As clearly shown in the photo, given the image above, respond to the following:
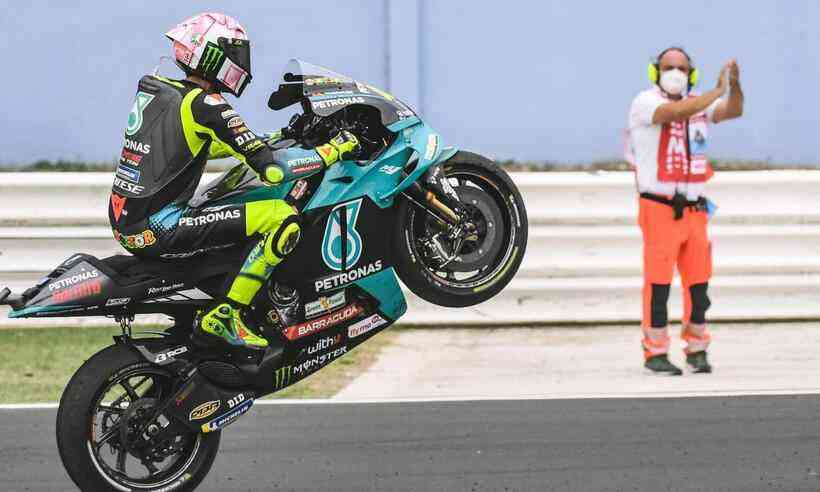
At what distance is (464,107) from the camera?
11484 mm

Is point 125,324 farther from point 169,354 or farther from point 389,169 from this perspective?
point 389,169

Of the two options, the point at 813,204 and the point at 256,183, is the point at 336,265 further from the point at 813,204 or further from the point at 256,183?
the point at 813,204

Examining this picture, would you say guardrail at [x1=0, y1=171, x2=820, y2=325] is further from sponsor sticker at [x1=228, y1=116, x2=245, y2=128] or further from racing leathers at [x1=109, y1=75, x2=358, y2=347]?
sponsor sticker at [x1=228, y1=116, x2=245, y2=128]

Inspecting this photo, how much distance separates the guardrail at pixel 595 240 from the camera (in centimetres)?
1111

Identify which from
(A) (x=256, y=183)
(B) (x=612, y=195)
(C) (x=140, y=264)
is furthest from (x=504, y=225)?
(B) (x=612, y=195)

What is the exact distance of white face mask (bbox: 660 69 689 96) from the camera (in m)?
9.84

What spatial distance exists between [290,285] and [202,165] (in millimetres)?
623

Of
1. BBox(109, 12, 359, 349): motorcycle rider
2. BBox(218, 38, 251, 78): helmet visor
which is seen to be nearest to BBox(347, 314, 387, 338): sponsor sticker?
BBox(109, 12, 359, 349): motorcycle rider

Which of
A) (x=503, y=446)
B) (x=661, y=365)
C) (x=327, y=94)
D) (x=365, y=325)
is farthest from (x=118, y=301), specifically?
(x=661, y=365)

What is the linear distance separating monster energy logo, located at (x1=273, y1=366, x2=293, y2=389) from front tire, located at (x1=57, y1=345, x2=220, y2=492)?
0.40 meters

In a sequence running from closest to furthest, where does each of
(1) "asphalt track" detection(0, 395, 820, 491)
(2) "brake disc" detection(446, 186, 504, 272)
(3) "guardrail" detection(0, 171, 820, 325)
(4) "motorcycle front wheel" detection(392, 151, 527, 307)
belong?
1. (4) "motorcycle front wheel" detection(392, 151, 527, 307)
2. (2) "brake disc" detection(446, 186, 504, 272)
3. (1) "asphalt track" detection(0, 395, 820, 491)
4. (3) "guardrail" detection(0, 171, 820, 325)

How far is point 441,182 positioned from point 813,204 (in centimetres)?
536

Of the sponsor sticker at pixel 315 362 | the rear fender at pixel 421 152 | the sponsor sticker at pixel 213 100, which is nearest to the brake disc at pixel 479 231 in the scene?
the rear fender at pixel 421 152

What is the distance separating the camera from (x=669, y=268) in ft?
32.3
